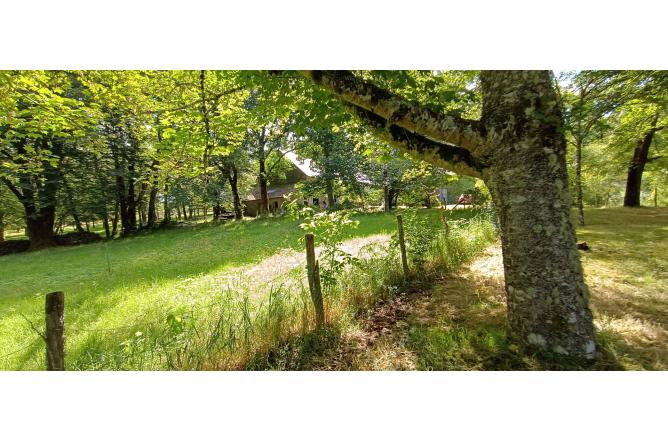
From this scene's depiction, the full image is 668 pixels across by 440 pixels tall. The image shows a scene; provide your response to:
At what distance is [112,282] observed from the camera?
20.8ft

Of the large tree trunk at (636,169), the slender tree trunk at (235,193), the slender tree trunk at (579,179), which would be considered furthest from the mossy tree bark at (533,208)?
the slender tree trunk at (235,193)

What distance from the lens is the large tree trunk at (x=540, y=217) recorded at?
6.41 ft

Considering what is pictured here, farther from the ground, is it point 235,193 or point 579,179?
point 235,193

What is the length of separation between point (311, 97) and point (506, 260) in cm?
290

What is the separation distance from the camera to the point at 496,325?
260cm

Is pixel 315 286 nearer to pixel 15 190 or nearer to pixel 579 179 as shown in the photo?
pixel 579 179

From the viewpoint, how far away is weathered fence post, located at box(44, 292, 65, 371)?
169 centimetres

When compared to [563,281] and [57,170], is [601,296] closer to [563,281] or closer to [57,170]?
[563,281]

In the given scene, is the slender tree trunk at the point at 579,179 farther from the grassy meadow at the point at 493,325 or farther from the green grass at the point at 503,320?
the grassy meadow at the point at 493,325

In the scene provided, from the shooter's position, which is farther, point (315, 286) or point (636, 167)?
point (636, 167)

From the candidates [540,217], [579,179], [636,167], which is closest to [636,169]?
[636,167]

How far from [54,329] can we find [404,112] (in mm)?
3044
